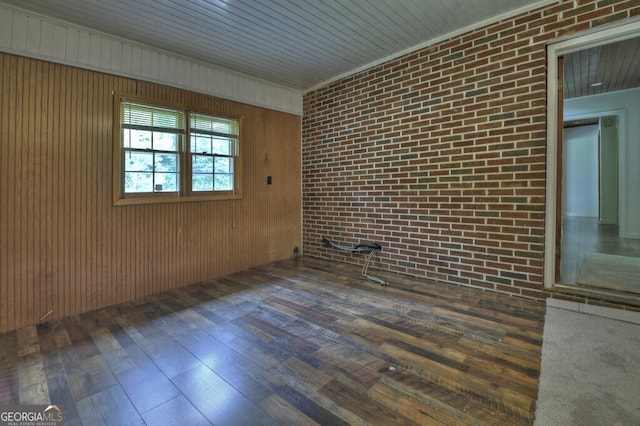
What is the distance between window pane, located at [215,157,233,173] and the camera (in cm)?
381

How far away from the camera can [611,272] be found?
3178 millimetres

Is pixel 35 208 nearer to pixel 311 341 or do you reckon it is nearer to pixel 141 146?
pixel 141 146

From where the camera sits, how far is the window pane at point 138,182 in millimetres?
3066

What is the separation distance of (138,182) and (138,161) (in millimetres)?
224

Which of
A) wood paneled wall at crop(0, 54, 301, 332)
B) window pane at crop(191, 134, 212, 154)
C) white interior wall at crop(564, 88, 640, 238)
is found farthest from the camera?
white interior wall at crop(564, 88, 640, 238)

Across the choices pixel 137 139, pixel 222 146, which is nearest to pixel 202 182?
pixel 222 146

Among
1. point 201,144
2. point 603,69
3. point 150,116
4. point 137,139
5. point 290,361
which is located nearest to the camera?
point 290,361

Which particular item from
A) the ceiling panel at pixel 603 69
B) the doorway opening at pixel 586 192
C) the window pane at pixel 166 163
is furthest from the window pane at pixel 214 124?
the ceiling panel at pixel 603 69

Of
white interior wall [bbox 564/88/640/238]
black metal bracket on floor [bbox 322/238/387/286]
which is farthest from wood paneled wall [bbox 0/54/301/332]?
white interior wall [bbox 564/88/640/238]

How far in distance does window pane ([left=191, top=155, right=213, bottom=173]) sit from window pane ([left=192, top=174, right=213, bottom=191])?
0.21 feet

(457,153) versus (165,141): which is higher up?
(165,141)

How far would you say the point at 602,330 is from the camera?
2.19 meters

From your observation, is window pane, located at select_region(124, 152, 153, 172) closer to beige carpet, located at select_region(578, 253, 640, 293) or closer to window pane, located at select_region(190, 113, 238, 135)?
window pane, located at select_region(190, 113, 238, 135)

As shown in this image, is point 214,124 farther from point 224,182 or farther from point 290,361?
point 290,361
